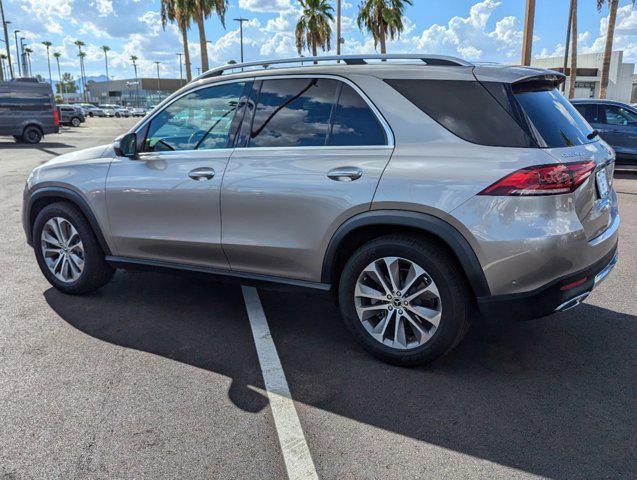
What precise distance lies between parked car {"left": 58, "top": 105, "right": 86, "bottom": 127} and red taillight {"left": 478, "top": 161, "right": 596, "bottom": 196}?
42449mm

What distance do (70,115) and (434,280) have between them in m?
43.1

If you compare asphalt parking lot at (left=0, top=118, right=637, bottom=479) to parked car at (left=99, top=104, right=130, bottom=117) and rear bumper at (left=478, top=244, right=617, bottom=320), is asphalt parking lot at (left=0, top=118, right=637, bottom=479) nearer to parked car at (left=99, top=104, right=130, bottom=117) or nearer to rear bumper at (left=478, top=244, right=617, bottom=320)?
rear bumper at (left=478, top=244, right=617, bottom=320)

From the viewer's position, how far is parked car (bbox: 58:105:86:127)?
134 feet

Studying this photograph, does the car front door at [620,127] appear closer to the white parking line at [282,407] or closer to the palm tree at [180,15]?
the white parking line at [282,407]

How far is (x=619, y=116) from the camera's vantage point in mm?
12875

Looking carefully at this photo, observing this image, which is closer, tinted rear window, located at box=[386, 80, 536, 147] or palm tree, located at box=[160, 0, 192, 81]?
tinted rear window, located at box=[386, 80, 536, 147]

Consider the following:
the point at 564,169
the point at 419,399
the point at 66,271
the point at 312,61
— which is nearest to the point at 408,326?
the point at 419,399

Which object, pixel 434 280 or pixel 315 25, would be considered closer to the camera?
pixel 434 280

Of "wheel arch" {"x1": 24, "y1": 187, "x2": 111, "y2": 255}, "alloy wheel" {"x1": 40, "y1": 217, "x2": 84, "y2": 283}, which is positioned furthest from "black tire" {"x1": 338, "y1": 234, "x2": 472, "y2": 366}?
"alloy wheel" {"x1": 40, "y1": 217, "x2": 84, "y2": 283}

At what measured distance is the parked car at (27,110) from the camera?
2291 centimetres

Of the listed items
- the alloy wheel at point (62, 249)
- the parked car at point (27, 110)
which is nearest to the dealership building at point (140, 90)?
the parked car at point (27, 110)

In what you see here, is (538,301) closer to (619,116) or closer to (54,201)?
(54,201)

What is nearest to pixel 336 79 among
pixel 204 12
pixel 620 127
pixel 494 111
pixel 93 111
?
pixel 494 111

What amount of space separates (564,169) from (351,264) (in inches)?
53.3
